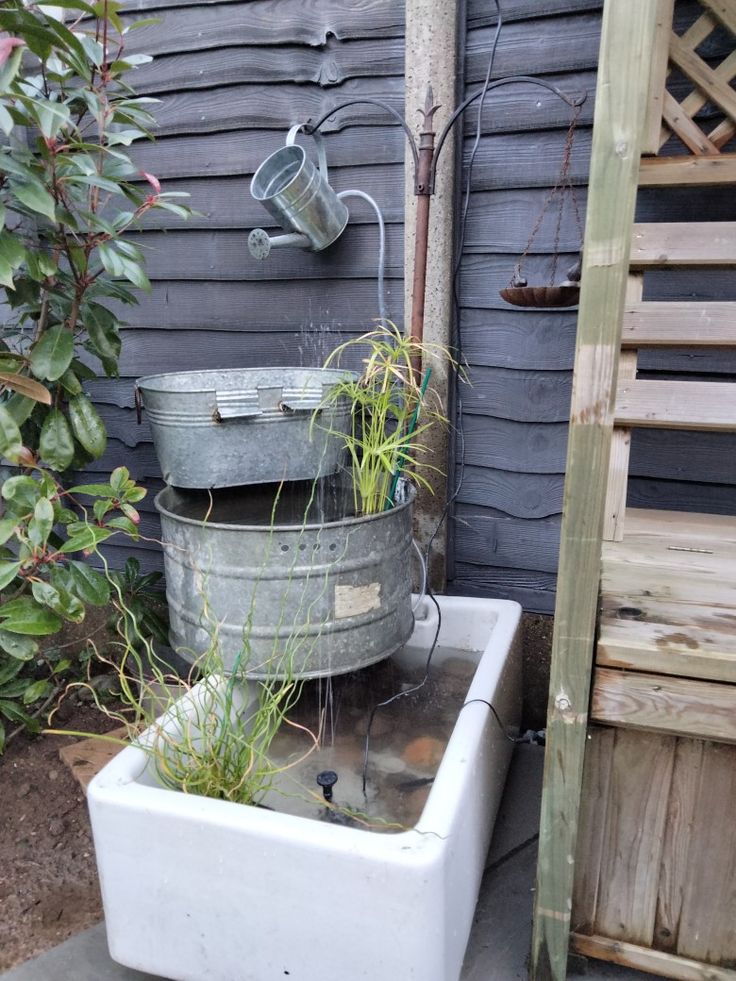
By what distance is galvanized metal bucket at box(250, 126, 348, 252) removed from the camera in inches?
72.2

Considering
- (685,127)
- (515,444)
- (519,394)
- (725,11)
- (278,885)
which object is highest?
(725,11)

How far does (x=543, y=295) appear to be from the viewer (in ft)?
5.34

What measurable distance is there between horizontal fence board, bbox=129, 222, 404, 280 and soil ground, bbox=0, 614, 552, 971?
1209 mm

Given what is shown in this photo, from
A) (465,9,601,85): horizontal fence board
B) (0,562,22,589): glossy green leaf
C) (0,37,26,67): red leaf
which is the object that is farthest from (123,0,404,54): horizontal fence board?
(0,562,22,589): glossy green leaf

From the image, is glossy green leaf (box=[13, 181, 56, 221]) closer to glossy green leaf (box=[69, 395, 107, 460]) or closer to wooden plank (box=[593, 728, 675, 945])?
glossy green leaf (box=[69, 395, 107, 460])

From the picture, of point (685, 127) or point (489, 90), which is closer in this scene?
point (685, 127)

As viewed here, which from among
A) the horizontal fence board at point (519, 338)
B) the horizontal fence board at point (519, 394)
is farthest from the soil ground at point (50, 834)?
the horizontal fence board at point (519, 338)

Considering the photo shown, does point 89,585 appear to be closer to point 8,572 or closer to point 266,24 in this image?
point 8,572

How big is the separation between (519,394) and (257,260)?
0.95 meters

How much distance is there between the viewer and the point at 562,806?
1114mm

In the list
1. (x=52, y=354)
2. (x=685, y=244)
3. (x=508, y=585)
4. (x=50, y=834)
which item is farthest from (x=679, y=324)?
(x=50, y=834)

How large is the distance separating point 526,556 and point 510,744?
583 millimetres

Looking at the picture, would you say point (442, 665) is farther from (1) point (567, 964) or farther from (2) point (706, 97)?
(2) point (706, 97)

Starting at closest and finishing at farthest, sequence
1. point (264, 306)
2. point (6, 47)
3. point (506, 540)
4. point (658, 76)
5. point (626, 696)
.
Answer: point (626, 696), point (6, 47), point (658, 76), point (506, 540), point (264, 306)
